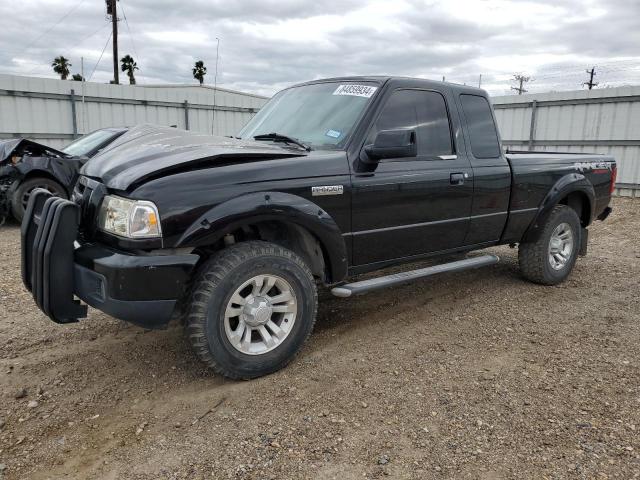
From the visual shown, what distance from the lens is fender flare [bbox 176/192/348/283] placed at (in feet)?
9.57

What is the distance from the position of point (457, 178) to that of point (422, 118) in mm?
582

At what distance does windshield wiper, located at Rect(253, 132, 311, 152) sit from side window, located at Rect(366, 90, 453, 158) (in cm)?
54

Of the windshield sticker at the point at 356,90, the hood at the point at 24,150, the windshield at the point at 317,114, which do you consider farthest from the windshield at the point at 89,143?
the windshield sticker at the point at 356,90

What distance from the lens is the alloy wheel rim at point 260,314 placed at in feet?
10.2

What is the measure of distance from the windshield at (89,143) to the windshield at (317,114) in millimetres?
4835

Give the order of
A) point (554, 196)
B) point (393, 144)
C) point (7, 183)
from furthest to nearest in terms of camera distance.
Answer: point (7, 183) < point (554, 196) < point (393, 144)

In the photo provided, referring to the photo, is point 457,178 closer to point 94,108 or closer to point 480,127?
point 480,127

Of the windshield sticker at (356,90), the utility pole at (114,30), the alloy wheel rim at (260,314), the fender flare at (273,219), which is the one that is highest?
the utility pole at (114,30)

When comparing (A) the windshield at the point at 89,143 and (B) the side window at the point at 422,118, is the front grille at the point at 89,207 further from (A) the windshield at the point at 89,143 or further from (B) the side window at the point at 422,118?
(A) the windshield at the point at 89,143

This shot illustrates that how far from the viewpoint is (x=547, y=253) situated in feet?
17.3

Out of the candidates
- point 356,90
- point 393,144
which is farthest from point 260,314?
point 356,90

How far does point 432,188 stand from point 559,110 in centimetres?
1213

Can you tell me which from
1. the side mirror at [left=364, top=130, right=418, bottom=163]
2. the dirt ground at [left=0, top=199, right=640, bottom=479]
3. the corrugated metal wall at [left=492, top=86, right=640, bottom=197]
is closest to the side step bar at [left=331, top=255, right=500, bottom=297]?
the dirt ground at [left=0, top=199, right=640, bottom=479]

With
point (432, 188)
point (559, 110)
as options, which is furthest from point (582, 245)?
point (559, 110)
